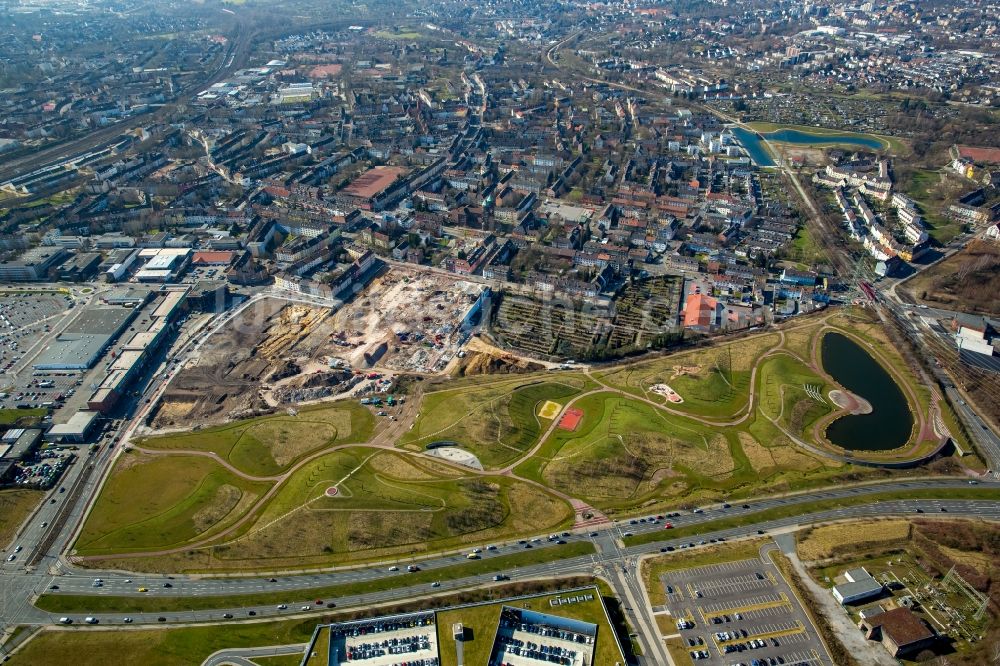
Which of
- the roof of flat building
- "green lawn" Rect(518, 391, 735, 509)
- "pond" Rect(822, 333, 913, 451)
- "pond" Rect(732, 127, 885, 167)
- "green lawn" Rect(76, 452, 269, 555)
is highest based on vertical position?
"pond" Rect(732, 127, 885, 167)

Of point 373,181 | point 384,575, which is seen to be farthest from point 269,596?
point 373,181

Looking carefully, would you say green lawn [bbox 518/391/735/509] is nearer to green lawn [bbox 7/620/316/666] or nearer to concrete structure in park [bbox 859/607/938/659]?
concrete structure in park [bbox 859/607/938/659]

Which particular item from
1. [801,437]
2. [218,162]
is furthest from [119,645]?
[218,162]

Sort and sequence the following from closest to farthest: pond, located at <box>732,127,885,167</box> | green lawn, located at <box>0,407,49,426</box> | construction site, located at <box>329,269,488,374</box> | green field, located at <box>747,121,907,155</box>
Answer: green lawn, located at <box>0,407,49,426</box>, construction site, located at <box>329,269,488,374</box>, green field, located at <box>747,121,907,155</box>, pond, located at <box>732,127,885,167</box>

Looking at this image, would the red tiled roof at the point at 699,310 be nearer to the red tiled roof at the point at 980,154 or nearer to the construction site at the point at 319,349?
the construction site at the point at 319,349

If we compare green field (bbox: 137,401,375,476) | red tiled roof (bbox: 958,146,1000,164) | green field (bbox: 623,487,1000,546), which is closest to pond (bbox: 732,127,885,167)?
red tiled roof (bbox: 958,146,1000,164)

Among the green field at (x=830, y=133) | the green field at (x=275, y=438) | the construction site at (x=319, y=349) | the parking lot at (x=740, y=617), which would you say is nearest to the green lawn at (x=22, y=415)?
the construction site at (x=319, y=349)
